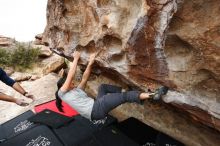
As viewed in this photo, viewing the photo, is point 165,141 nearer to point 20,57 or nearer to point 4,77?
point 4,77

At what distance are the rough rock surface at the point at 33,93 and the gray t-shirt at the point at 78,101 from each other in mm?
2996

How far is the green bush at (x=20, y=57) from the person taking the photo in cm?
1137

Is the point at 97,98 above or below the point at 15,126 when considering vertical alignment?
above

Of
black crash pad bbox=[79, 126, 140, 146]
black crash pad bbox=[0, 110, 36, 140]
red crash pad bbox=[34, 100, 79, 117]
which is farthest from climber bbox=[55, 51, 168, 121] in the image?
red crash pad bbox=[34, 100, 79, 117]

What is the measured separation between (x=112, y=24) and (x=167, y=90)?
136cm

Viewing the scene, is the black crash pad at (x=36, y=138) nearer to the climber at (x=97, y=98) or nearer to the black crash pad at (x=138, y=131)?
the climber at (x=97, y=98)

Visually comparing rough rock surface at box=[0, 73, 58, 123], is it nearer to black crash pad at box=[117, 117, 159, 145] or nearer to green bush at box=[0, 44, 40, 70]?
green bush at box=[0, 44, 40, 70]

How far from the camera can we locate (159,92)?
3.92 meters

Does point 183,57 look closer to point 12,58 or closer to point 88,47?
point 88,47

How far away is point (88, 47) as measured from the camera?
5.43 meters

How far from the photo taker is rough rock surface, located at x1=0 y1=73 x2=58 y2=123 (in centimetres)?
724

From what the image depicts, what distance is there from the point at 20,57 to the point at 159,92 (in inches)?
362

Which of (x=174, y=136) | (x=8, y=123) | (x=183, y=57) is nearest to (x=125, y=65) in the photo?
(x=183, y=57)

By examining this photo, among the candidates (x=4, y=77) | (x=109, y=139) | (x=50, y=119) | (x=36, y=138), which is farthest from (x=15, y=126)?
(x=109, y=139)
